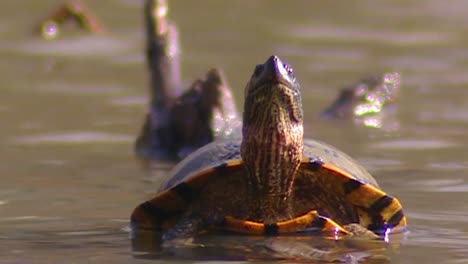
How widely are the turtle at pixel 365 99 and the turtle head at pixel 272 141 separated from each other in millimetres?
3740

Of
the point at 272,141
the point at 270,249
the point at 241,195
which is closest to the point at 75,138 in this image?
the point at 241,195

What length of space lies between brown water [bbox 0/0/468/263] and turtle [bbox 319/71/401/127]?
0.44ft

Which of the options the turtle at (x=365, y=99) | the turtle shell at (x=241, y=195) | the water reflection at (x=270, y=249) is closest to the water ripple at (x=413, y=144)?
the turtle at (x=365, y=99)

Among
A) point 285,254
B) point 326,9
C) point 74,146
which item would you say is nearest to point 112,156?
point 74,146

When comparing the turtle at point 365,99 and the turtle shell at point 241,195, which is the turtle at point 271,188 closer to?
the turtle shell at point 241,195

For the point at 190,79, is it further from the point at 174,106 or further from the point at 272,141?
the point at 272,141

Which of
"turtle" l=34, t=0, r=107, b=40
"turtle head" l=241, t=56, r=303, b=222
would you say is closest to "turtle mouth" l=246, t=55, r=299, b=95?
"turtle head" l=241, t=56, r=303, b=222

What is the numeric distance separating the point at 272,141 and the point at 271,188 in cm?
18

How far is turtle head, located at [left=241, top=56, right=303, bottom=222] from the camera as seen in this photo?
4508 mm

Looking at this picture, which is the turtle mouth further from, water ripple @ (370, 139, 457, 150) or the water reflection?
water ripple @ (370, 139, 457, 150)

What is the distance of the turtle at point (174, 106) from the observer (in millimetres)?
6988

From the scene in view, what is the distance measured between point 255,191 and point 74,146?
3.03 m

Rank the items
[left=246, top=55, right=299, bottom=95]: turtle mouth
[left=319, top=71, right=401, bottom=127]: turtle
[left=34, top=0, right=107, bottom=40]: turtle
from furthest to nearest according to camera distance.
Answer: [left=34, top=0, right=107, bottom=40]: turtle, [left=319, top=71, right=401, bottom=127]: turtle, [left=246, top=55, right=299, bottom=95]: turtle mouth

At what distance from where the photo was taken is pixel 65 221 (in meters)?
4.98
